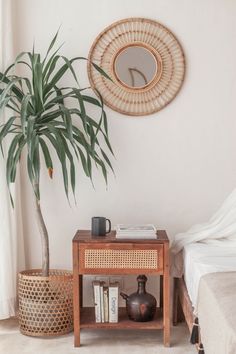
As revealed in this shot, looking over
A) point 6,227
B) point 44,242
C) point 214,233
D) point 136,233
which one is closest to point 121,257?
point 136,233

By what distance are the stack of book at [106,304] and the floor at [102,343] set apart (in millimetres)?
148

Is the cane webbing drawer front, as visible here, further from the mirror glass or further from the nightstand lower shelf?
the mirror glass

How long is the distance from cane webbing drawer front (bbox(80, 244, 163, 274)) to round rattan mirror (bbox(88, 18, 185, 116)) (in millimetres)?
1008

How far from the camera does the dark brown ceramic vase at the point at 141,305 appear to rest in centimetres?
342

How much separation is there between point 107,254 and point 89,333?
2.05ft

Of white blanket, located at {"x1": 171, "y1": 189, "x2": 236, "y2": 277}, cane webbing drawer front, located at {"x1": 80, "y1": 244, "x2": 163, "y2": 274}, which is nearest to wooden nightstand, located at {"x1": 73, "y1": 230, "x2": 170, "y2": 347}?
cane webbing drawer front, located at {"x1": 80, "y1": 244, "x2": 163, "y2": 274}

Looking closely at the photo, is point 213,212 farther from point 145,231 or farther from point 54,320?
point 54,320

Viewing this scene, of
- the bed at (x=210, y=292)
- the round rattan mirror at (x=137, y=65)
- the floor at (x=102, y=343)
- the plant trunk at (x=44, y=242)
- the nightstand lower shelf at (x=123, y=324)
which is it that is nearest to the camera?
the bed at (x=210, y=292)

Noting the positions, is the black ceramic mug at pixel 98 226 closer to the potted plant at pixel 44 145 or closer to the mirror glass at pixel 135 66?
the potted plant at pixel 44 145

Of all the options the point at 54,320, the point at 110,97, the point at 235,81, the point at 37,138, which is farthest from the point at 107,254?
the point at 235,81

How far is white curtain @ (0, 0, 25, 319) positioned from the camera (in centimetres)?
357

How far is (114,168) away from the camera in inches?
150

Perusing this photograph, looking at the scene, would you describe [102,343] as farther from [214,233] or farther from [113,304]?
[214,233]

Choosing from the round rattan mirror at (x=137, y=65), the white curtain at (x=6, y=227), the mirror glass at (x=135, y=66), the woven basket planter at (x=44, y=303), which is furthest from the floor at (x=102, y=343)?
the mirror glass at (x=135, y=66)
